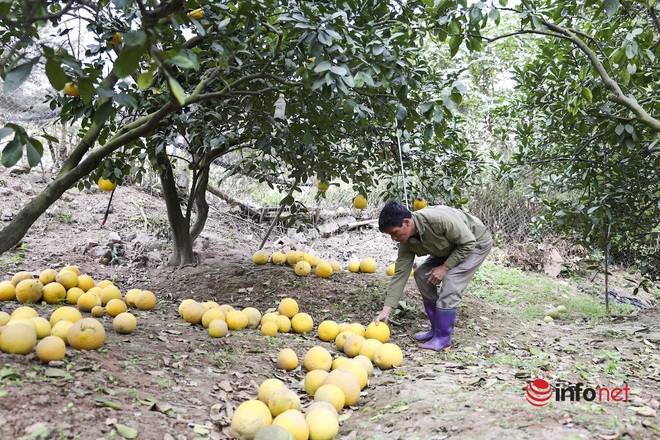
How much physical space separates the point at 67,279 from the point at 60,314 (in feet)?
3.98

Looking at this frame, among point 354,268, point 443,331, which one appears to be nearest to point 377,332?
point 443,331

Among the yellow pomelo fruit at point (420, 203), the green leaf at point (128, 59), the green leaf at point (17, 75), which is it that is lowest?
the yellow pomelo fruit at point (420, 203)

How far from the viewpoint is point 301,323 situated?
13.2ft

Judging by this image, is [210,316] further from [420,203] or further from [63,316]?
[420,203]

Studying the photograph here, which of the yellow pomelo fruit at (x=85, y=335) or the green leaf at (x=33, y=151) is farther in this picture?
the yellow pomelo fruit at (x=85, y=335)

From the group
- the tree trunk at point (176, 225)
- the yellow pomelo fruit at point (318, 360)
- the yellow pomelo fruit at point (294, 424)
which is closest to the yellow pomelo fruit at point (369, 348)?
the yellow pomelo fruit at point (318, 360)

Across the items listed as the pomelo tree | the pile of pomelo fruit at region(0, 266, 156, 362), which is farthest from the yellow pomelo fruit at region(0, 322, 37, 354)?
the pomelo tree

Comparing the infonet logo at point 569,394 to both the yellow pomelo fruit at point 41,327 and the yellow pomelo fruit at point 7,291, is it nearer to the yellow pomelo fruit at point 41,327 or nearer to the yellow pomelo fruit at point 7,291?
the yellow pomelo fruit at point 41,327

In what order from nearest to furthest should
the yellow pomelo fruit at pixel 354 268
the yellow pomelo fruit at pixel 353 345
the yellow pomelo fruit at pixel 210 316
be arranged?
the yellow pomelo fruit at pixel 353 345, the yellow pomelo fruit at pixel 210 316, the yellow pomelo fruit at pixel 354 268

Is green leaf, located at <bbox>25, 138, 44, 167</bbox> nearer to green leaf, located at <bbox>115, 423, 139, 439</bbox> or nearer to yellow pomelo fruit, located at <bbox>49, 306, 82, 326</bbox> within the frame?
green leaf, located at <bbox>115, 423, 139, 439</bbox>

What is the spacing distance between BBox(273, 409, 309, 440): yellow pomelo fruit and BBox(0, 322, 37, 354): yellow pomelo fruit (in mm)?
1387

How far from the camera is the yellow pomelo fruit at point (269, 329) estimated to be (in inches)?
150

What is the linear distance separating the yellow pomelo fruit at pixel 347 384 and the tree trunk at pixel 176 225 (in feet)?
10.4

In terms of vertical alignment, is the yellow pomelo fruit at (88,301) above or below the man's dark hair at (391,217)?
below
